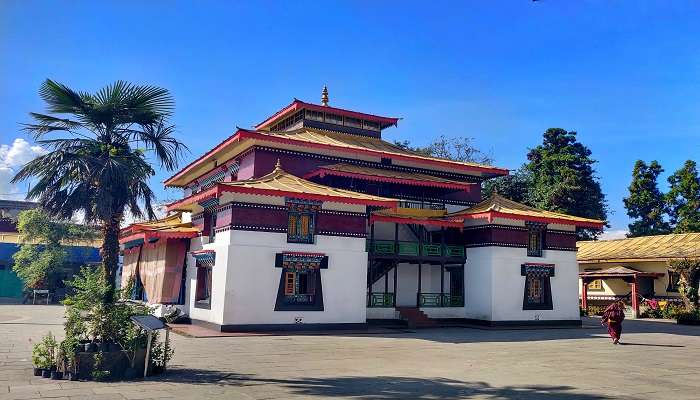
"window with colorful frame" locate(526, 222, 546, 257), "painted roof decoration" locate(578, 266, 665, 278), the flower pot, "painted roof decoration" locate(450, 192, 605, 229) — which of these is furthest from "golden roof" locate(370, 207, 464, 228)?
the flower pot

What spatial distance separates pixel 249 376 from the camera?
11.5 meters

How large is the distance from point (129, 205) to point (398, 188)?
14.6 meters

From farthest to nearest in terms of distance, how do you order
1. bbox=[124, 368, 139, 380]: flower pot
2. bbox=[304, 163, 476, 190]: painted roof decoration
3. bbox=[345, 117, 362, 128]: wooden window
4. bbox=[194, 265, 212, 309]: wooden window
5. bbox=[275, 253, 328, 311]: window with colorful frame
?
bbox=[345, 117, 362, 128]: wooden window < bbox=[304, 163, 476, 190]: painted roof decoration < bbox=[194, 265, 212, 309]: wooden window < bbox=[275, 253, 328, 311]: window with colorful frame < bbox=[124, 368, 139, 380]: flower pot

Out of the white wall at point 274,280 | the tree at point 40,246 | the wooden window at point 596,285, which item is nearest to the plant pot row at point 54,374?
the white wall at point 274,280

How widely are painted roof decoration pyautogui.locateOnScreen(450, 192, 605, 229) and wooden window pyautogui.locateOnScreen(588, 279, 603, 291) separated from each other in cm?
1322

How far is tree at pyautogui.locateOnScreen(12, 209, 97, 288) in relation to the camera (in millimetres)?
38688

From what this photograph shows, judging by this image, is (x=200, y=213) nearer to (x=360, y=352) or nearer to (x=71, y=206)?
(x=71, y=206)

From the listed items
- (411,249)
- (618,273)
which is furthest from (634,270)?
(411,249)

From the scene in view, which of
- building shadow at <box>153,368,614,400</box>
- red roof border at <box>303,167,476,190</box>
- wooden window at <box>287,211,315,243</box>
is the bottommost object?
building shadow at <box>153,368,614,400</box>

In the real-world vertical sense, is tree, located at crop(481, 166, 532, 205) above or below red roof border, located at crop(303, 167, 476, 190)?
above

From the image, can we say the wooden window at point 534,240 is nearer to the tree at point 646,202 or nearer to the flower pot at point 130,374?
the flower pot at point 130,374

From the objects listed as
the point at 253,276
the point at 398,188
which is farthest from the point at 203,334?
the point at 398,188

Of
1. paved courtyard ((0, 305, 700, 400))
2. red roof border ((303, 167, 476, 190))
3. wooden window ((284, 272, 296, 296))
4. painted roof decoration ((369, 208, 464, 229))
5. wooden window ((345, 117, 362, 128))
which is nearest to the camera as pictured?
paved courtyard ((0, 305, 700, 400))

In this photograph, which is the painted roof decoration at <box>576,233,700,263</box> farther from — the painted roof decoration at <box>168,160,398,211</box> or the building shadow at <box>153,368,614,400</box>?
the building shadow at <box>153,368,614,400</box>
